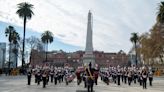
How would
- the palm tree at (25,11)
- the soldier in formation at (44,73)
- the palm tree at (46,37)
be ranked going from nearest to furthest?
1. the soldier in formation at (44,73)
2. the palm tree at (25,11)
3. the palm tree at (46,37)

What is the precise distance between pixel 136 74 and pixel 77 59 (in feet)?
492

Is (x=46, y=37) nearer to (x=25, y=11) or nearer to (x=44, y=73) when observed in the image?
(x=25, y=11)

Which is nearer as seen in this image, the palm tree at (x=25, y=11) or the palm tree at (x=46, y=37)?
the palm tree at (x=25, y=11)

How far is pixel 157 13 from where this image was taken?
68875 millimetres

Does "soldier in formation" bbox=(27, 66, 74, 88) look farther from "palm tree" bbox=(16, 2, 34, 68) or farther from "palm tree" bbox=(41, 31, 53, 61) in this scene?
"palm tree" bbox=(41, 31, 53, 61)

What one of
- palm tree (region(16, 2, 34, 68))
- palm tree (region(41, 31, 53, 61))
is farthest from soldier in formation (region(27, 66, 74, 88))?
palm tree (region(41, 31, 53, 61))

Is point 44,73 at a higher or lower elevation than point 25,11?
lower

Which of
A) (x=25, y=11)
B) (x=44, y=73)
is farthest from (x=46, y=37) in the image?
(x=44, y=73)

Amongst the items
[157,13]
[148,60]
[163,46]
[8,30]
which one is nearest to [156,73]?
[148,60]

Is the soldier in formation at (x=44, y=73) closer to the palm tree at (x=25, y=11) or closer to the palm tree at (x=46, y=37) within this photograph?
the palm tree at (x=25, y=11)

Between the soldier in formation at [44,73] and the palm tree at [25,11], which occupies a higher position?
the palm tree at [25,11]

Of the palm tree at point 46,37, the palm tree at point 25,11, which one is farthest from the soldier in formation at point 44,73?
the palm tree at point 46,37

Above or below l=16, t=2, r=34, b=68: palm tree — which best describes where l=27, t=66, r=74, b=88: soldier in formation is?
below

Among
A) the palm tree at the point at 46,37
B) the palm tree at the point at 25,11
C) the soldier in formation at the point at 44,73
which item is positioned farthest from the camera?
the palm tree at the point at 46,37
